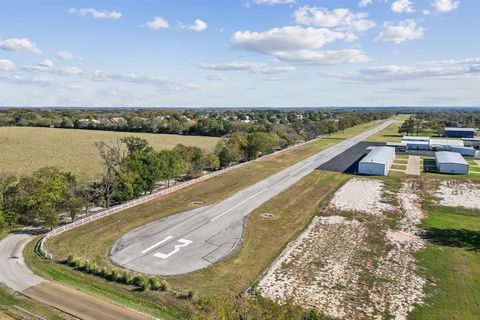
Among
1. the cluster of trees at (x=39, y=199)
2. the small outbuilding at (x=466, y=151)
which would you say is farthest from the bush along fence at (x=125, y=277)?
the small outbuilding at (x=466, y=151)

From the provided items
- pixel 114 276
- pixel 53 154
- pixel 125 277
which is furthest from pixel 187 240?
pixel 53 154

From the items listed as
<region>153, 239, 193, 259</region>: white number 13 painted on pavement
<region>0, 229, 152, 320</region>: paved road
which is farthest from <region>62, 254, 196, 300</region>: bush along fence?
<region>153, 239, 193, 259</region>: white number 13 painted on pavement

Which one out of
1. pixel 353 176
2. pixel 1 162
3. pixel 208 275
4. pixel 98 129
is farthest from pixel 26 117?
pixel 208 275

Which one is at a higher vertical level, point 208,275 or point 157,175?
point 157,175

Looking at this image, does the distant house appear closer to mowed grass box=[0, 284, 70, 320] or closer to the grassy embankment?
the grassy embankment

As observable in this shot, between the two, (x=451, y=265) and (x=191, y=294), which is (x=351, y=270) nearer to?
(x=451, y=265)

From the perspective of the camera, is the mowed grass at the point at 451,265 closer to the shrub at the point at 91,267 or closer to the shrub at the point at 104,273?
the shrub at the point at 104,273

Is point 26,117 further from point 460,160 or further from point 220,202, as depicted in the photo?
point 460,160
